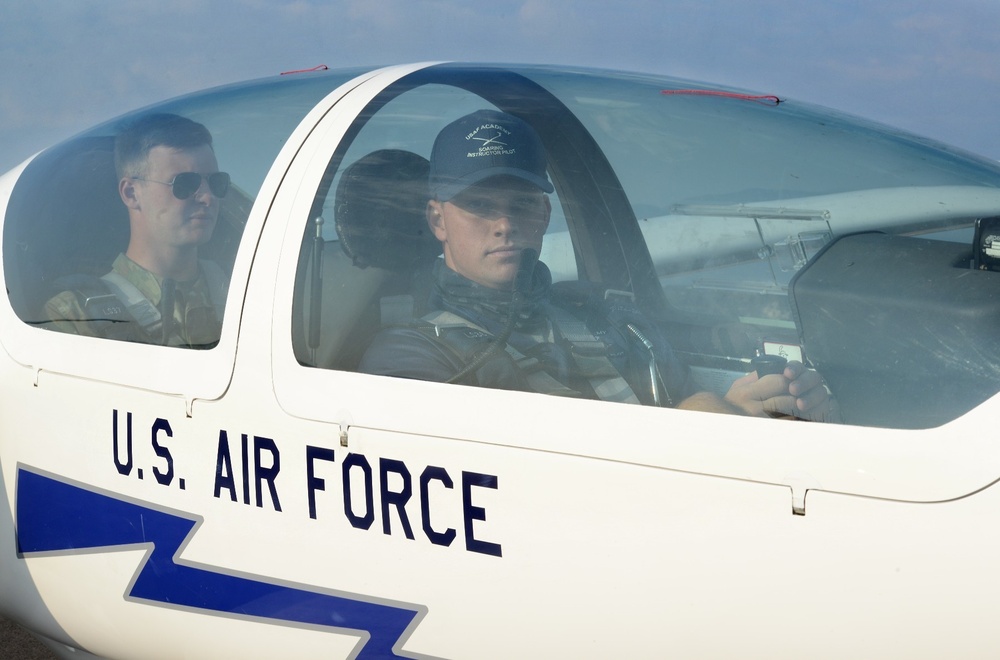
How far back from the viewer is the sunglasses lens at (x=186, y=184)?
1866 millimetres

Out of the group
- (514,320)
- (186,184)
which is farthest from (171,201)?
(514,320)

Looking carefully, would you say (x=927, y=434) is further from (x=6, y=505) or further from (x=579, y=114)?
(x=6, y=505)

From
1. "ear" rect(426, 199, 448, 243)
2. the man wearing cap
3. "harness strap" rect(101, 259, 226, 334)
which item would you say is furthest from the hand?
"harness strap" rect(101, 259, 226, 334)

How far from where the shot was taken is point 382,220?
1.67 m

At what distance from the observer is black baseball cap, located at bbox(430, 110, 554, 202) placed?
168 centimetres

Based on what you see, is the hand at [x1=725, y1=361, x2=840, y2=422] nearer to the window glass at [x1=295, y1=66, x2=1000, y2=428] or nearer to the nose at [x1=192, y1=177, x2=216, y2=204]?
the window glass at [x1=295, y1=66, x2=1000, y2=428]

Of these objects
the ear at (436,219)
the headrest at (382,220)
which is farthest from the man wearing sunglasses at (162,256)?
the ear at (436,219)

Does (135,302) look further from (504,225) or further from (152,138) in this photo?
(504,225)

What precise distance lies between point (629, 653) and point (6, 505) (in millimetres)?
1369

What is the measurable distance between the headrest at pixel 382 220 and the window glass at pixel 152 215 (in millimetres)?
175

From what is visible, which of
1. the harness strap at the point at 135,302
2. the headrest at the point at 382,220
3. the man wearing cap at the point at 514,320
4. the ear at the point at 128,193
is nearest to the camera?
the man wearing cap at the point at 514,320

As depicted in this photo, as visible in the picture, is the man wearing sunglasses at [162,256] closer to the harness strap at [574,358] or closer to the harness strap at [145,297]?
the harness strap at [145,297]

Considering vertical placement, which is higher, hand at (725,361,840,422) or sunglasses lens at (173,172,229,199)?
sunglasses lens at (173,172,229,199)

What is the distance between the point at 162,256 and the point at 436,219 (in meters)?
0.61
